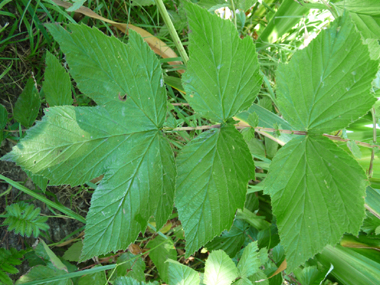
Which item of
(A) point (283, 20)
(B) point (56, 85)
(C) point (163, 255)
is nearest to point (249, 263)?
(C) point (163, 255)

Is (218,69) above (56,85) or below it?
above

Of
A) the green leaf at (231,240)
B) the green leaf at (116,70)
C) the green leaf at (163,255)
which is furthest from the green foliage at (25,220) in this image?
the green leaf at (231,240)

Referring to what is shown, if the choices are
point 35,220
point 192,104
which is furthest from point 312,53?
point 35,220

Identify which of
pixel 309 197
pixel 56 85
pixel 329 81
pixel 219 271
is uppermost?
pixel 329 81

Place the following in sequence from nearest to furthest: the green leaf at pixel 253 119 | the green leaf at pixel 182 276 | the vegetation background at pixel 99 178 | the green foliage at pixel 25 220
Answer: the green leaf at pixel 253 119
the green leaf at pixel 182 276
the green foliage at pixel 25 220
the vegetation background at pixel 99 178

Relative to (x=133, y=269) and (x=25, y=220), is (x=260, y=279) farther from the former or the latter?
(x=25, y=220)

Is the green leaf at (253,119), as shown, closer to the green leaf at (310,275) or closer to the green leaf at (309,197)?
the green leaf at (309,197)

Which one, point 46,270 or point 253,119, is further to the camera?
point 46,270
